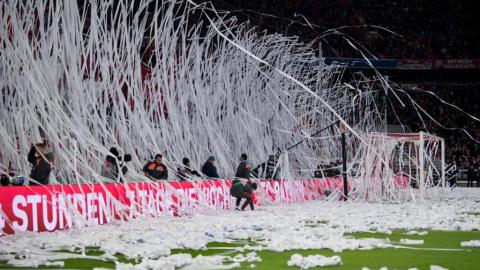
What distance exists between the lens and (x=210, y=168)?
16.2 metres

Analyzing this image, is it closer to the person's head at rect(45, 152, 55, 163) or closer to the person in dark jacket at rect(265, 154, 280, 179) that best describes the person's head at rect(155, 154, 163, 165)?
the person's head at rect(45, 152, 55, 163)

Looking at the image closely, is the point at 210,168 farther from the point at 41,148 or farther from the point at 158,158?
the point at 41,148

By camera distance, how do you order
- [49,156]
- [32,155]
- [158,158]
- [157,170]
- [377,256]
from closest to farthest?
[377,256] < [49,156] < [32,155] < [158,158] < [157,170]

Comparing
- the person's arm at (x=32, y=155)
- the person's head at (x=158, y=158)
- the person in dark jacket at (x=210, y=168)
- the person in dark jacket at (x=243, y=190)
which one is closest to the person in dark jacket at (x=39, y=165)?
the person's arm at (x=32, y=155)

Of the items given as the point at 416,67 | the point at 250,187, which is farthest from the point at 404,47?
the point at 250,187

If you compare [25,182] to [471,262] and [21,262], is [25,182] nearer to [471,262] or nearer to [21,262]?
[21,262]

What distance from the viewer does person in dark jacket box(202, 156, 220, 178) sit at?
16.0m

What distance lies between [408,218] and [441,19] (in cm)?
3102

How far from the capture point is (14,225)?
397 inches

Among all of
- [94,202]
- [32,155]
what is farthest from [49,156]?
[94,202]

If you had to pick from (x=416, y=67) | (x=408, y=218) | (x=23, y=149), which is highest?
(x=416, y=67)

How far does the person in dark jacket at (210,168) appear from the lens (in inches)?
630

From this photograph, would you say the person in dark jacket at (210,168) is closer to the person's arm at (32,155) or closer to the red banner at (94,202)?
the red banner at (94,202)

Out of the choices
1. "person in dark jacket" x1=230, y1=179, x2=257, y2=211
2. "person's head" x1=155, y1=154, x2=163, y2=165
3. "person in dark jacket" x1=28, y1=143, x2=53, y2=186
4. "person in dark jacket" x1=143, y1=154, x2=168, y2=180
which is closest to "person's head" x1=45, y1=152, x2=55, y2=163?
"person in dark jacket" x1=28, y1=143, x2=53, y2=186
